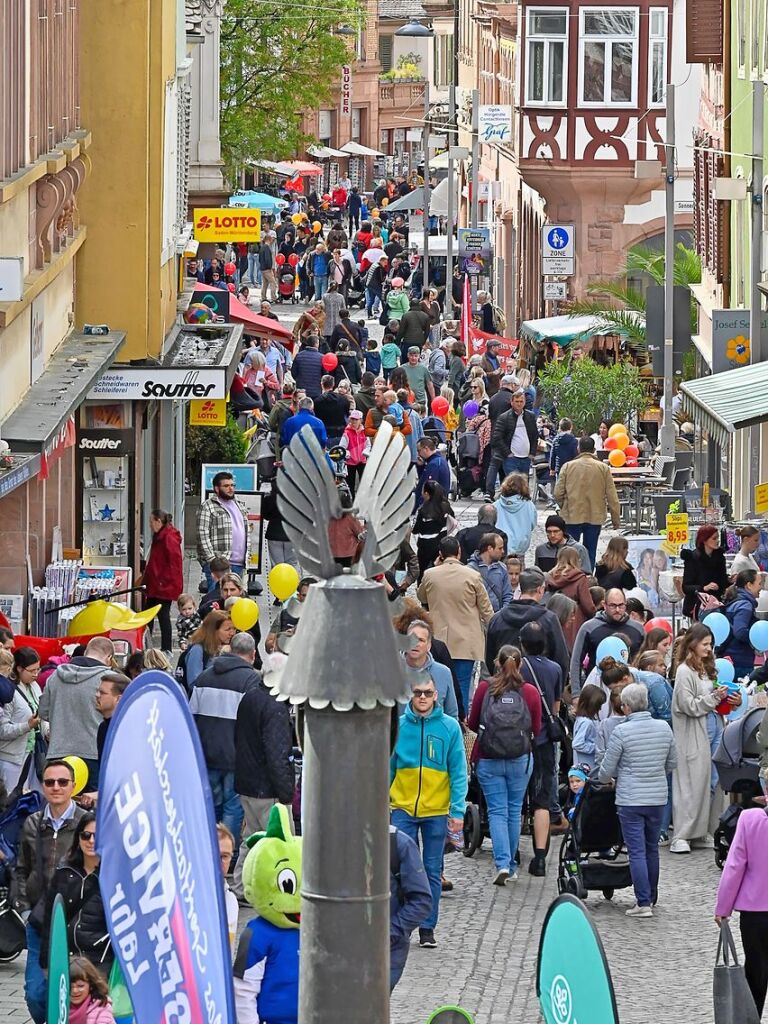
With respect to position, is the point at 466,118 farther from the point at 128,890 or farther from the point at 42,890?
the point at 128,890

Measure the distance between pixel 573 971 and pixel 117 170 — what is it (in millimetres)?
18153

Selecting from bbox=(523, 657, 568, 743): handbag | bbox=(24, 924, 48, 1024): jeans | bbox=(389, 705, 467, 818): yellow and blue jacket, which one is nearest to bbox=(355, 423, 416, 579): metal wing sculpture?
bbox=(24, 924, 48, 1024): jeans

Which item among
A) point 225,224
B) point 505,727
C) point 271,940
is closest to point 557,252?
point 225,224

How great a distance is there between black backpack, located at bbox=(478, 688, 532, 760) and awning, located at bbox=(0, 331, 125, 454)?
171 inches

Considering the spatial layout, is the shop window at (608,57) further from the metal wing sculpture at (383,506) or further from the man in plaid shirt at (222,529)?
the metal wing sculpture at (383,506)

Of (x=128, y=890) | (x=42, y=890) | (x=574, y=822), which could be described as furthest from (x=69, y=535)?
(x=128, y=890)

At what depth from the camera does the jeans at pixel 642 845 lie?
Answer: 13.2 m

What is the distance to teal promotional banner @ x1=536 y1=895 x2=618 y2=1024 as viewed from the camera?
6164 millimetres

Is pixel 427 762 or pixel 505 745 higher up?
pixel 427 762

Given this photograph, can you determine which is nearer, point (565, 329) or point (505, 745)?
point (505, 745)

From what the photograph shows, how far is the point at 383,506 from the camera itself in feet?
16.4

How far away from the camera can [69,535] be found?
21906 mm

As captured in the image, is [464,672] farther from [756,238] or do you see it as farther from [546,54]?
[546,54]

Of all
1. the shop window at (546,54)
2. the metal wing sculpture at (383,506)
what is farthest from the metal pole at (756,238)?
the shop window at (546,54)
